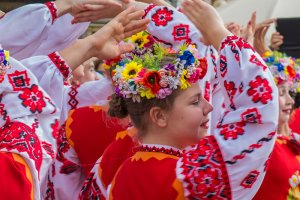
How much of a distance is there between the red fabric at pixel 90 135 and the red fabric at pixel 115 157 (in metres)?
0.41

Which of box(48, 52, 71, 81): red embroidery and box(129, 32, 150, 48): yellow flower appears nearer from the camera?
box(48, 52, 71, 81): red embroidery

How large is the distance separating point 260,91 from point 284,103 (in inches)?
64.0

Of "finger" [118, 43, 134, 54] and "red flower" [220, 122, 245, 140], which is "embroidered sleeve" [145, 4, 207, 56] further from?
"red flower" [220, 122, 245, 140]

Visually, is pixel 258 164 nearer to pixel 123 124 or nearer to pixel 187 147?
pixel 187 147

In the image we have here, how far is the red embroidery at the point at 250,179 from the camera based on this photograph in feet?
5.89

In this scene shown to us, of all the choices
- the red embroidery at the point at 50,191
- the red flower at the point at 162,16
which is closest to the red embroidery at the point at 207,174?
the red flower at the point at 162,16

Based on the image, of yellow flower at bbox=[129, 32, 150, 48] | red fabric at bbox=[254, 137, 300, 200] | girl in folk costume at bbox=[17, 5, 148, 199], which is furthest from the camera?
yellow flower at bbox=[129, 32, 150, 48]

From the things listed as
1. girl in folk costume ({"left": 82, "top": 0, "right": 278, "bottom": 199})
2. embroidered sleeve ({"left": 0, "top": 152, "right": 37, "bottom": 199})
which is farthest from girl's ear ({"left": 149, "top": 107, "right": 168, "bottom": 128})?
embroidered sleeve ({"left": 0, "top": 152, "right": 37, "bottom": 199})

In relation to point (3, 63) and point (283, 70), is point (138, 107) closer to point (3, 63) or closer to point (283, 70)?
point (3, 63)

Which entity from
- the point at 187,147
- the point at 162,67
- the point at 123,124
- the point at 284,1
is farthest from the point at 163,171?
the point at 284,1

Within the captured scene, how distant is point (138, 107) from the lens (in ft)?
6.96

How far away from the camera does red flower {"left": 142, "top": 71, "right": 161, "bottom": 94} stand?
2018mm

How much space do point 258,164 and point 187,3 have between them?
1.83 ft

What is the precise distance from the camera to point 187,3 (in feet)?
6.57
